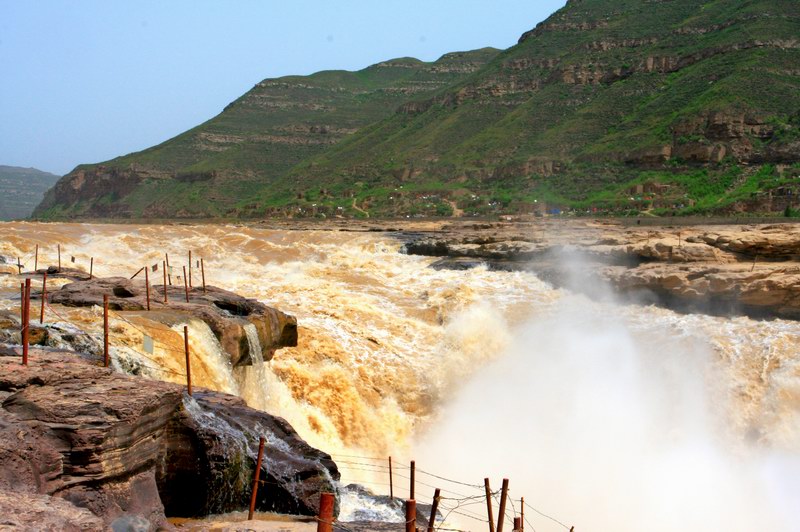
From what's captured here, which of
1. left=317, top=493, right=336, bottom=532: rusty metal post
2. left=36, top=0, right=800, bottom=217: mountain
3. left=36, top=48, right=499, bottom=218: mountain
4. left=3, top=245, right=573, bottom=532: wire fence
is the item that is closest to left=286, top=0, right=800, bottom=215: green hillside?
left=36, top=0, right=800, bottom=217: mountain

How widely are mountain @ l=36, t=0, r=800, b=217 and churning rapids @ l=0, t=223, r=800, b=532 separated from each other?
115ft

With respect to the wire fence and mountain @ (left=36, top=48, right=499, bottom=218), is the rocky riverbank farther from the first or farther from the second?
Answer: mountain @ (left=36, top=48, right=499, bottom=218)

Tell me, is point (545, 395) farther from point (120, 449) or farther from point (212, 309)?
point (120, 449)

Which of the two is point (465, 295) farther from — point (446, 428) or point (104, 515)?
point (104, 515)

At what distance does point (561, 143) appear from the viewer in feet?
285

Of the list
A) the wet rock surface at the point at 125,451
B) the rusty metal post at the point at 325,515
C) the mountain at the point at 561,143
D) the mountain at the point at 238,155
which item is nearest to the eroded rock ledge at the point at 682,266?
the wet rock surface at the point at 125,451

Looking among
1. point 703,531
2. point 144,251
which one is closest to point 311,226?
point 144,251

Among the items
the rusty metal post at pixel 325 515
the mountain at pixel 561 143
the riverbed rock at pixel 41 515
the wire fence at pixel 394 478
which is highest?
the mountain at pixel 561 143

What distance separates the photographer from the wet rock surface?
8648 millimetres

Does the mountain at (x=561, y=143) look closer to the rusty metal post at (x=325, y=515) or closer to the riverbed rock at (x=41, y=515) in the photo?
the rusty metal post at (x=325, y=515)

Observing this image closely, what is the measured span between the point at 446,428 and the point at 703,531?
7081 mm

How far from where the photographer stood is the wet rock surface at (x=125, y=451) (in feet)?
28.4

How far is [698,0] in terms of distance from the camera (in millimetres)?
108688

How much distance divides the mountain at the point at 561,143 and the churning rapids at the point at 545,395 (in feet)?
115
